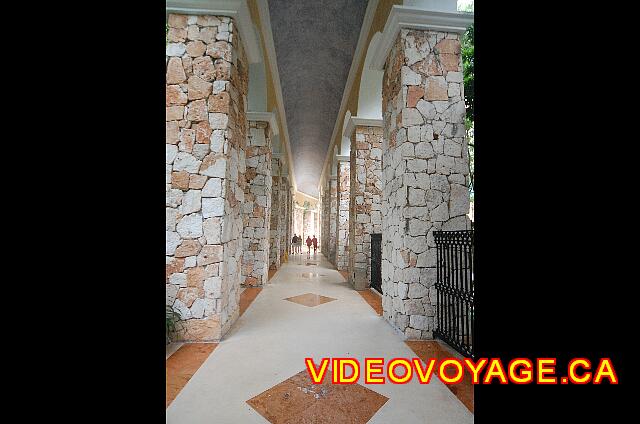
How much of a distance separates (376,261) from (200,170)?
3695mm

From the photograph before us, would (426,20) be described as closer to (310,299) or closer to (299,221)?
(310,299)

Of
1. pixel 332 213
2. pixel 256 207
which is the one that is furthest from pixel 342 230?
pixel 332 213

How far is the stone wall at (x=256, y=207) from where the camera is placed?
609 centimetres

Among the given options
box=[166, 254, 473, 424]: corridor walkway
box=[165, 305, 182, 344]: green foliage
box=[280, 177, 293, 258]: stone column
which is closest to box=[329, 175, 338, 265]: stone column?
box=[280, 177, 293, 258]: stone column

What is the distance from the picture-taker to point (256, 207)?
6336 mm

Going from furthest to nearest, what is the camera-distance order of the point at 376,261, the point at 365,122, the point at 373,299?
the point at 365,122
the point at 376,261
the point at 373,299

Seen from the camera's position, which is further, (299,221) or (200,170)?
(299,221)

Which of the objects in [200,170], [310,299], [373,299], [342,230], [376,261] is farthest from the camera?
[342,230]

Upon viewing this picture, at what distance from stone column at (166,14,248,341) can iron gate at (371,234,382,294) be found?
311 cm

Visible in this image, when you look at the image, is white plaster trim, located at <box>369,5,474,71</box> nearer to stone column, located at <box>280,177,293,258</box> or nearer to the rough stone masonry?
the rough stone masonry
